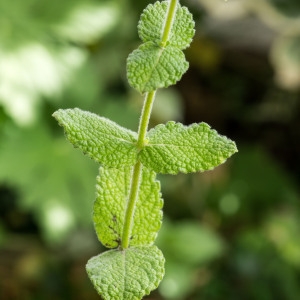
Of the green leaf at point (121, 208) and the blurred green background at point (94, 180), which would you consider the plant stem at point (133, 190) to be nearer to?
the green leaf at point (121, 208)

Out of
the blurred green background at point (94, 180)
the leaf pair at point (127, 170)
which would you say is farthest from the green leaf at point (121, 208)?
the blurred green background at point (94, 180)

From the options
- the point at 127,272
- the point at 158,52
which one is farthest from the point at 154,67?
the point at 127,272

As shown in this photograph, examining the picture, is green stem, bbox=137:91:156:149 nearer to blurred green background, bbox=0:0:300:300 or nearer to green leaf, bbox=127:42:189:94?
green leaf, bbox=127:42:189:94

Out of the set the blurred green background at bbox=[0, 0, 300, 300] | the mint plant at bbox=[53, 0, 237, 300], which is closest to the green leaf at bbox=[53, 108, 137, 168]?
the mint plant at bbox=[53, 0, 237, 300]

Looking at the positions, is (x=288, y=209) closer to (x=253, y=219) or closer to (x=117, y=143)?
(x=253, y=219)

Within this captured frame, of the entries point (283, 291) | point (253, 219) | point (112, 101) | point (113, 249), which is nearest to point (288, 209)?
point (253, 219)
